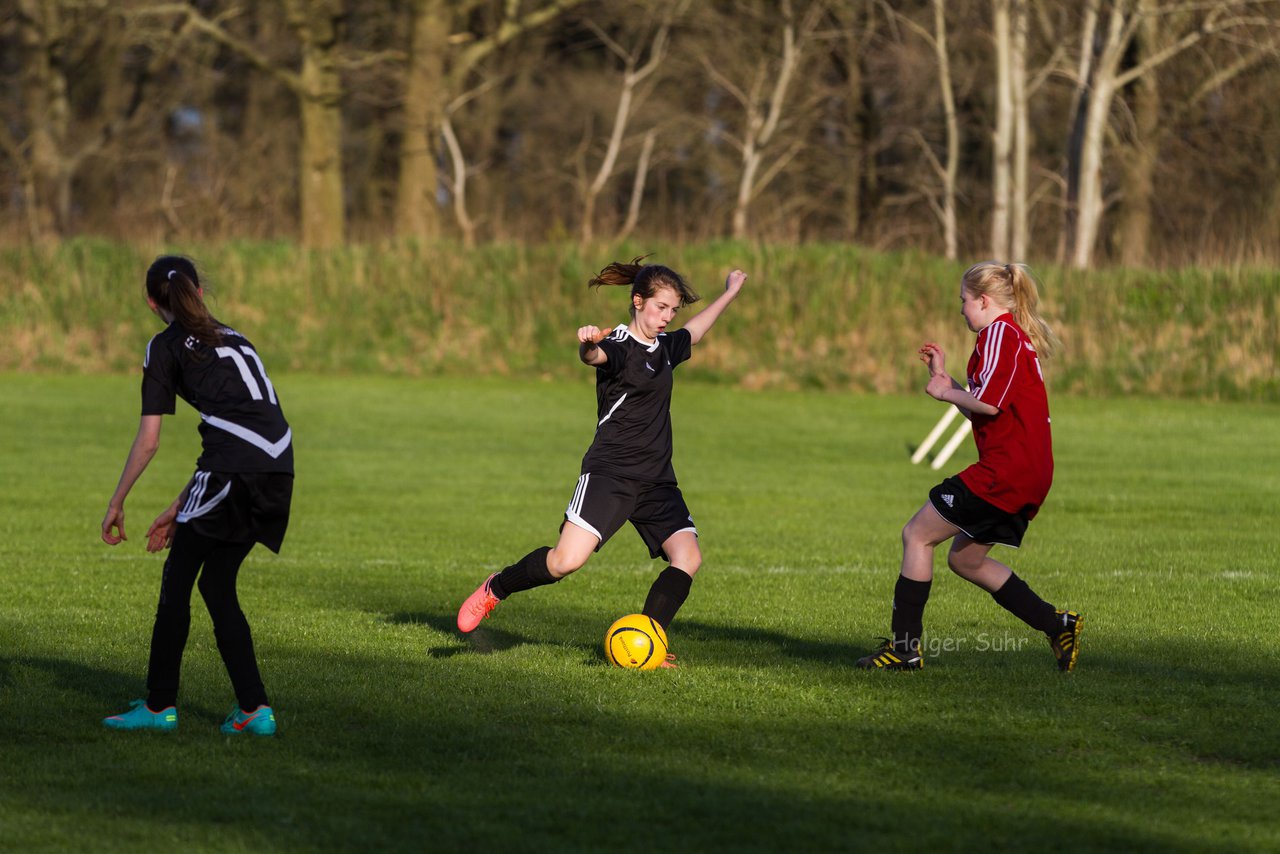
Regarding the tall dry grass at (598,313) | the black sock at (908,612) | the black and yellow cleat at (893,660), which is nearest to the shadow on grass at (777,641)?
the black and yellow cleat at (893,660)

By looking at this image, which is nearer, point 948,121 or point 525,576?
point 525,576

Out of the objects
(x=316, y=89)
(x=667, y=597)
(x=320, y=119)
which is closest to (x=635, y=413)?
(x=667, y=597)

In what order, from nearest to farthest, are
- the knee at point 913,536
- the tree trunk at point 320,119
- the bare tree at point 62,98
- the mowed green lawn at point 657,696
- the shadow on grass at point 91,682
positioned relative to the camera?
the mowed green lawn at point 657,696, the shadow on grass at point 91,682, the knee at point 913,536, the tree trunk at point 320,119, the bare tree at point 62,98

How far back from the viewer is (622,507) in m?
7.49

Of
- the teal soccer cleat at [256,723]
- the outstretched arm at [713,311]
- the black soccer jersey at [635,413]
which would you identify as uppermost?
the outstretched arm at [713,311]

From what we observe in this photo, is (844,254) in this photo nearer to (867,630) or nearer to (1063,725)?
(867,630)

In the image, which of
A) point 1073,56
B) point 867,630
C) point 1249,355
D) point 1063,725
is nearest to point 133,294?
point 1249,355

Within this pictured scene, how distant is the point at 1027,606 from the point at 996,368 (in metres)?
1.12

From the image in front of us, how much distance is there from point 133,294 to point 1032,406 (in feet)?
85.5

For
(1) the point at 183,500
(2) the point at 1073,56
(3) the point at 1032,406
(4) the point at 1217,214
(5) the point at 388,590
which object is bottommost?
(5) the point at 388,590

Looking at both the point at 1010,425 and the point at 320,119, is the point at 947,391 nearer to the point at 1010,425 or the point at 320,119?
the point at 1010,425

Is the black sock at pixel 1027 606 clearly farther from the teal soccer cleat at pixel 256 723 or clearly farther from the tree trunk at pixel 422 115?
the tree trunk at pixel 422 115

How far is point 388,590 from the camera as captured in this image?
1047 centimetres

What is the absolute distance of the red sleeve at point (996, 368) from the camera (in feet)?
23.1
